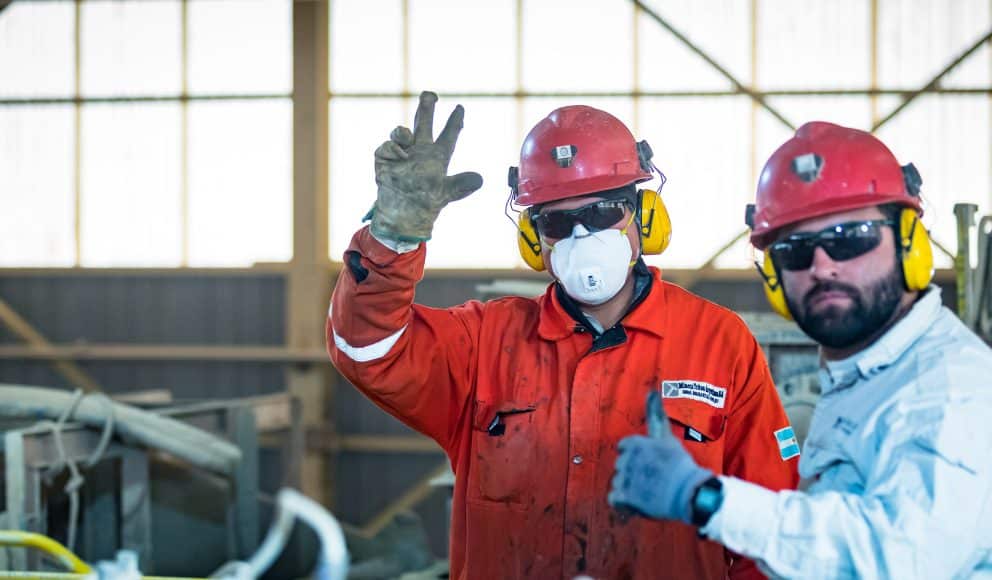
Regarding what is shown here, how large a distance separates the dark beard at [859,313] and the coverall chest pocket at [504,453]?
878mm

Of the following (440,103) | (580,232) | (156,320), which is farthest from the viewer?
(156,320)

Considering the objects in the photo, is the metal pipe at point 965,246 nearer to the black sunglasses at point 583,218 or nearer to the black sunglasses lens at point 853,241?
the black sunglasses at point 583,218

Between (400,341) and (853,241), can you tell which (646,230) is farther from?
(853,241)

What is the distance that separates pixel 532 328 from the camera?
9.04 feet

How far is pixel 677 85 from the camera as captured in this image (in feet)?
29.1

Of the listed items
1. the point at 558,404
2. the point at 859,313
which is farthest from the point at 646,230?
the point at 859,313

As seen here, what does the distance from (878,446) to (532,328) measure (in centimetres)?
115

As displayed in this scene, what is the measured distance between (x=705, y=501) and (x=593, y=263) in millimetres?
988

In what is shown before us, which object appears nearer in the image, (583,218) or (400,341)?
(400,341)

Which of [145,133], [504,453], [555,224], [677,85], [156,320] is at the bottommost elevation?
[504,453]

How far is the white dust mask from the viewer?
2605 millimetres

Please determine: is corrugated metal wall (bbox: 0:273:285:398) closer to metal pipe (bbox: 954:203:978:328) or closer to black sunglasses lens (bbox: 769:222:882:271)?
metal pipe (bbox: 954:203:978:328)

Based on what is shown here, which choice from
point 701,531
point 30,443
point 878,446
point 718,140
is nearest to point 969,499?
point 878,446

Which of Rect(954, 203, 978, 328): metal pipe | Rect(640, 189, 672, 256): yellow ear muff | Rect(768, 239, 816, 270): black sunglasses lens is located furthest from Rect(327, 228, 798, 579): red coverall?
Rect(954, 203, 978, 328): metal pipe
